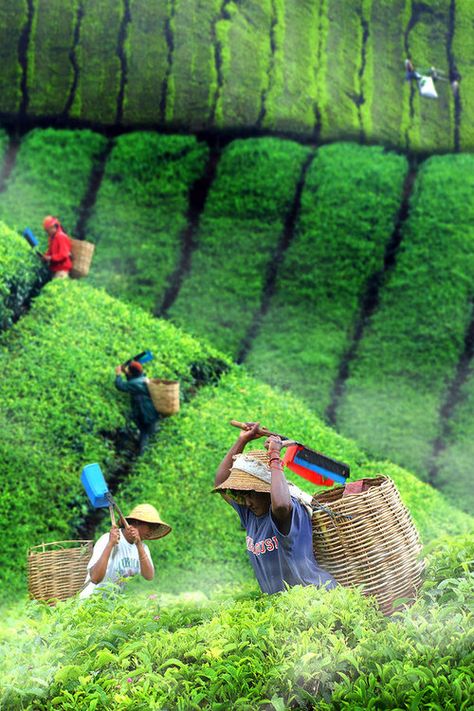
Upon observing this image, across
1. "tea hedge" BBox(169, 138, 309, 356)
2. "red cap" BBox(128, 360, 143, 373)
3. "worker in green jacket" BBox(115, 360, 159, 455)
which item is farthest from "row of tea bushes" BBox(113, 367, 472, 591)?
"tea hedge" BBox(169, 138, 309, 356)

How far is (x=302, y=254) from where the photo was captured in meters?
10.3

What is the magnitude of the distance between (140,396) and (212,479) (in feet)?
3.25

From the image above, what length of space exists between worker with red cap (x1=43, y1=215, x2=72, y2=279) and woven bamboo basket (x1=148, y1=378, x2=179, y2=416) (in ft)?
5.20

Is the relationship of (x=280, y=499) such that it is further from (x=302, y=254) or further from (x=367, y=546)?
(x=302, y=254)

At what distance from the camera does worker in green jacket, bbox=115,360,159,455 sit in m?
8.82

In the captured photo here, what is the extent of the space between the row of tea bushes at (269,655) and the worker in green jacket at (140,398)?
13.5 feet

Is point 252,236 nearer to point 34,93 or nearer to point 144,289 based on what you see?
point 144,289

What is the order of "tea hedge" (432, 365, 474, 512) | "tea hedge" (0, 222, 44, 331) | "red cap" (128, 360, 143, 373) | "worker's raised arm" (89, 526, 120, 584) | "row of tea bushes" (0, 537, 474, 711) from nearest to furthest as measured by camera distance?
"row of tea bushes" (0, 537, 474, 711) < "worker's raised arm" (89, 526, 120, 584) < "red cap" (128, 360, 143, 373) < "tea hedge" (0, 222, 44, 331) < "tea hedge" (432, 365, 474, 512)

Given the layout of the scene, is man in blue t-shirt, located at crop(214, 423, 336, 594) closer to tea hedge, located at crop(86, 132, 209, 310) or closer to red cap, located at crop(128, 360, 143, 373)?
red cap, located at crop(128, 360, 143, 373)

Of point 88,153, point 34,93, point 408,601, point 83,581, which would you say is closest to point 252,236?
point 88,153

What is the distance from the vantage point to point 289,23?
10547 millimetres

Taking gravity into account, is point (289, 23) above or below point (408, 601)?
above

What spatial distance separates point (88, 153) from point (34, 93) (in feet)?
2.81

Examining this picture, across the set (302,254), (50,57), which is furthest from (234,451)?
(50,57)
